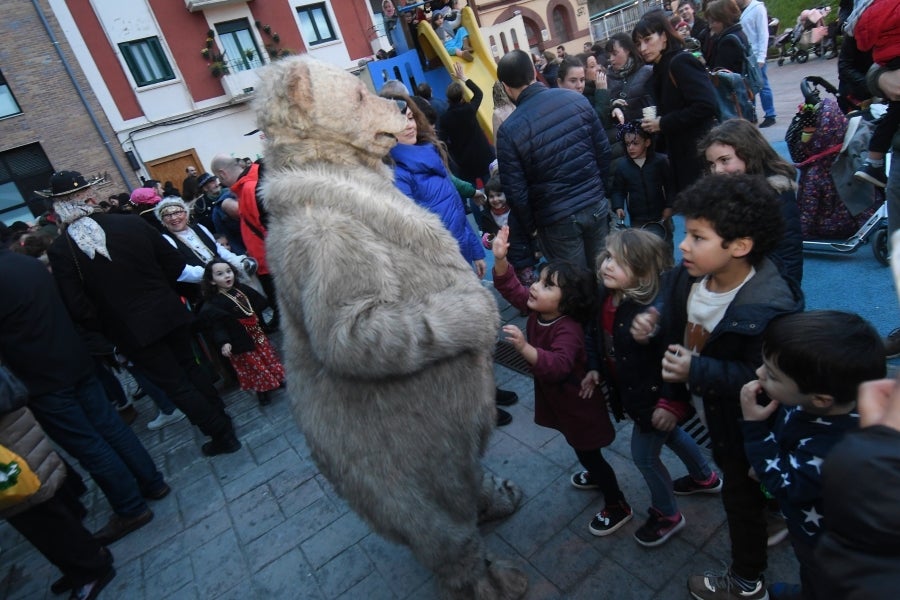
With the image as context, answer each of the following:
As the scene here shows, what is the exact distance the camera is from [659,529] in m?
2.15

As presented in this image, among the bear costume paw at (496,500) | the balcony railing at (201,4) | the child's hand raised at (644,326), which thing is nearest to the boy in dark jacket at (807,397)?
the child's hand raised at (644,326)

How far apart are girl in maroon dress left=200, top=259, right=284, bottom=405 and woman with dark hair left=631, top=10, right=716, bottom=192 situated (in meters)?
3.78

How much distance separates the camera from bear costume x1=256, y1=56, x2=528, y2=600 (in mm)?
1466

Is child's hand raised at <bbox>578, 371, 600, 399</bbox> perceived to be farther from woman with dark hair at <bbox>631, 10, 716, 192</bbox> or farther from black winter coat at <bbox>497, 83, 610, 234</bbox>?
woman with dark hair at <bbox>631, 10, 716, 192</bbox>

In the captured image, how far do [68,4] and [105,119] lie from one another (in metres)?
3.17

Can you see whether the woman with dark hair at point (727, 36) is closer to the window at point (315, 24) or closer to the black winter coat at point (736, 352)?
the black winter coat at point (736, 352)

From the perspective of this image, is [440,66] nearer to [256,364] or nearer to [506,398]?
[256,364]

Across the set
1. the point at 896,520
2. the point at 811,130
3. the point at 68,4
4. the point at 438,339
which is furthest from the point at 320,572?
the point at 68,4

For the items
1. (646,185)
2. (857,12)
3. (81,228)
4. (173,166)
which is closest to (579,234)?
(646,185)

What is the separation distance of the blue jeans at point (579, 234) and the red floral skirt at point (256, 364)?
109 inches

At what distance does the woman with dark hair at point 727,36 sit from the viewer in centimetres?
547

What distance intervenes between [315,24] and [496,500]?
2037cm

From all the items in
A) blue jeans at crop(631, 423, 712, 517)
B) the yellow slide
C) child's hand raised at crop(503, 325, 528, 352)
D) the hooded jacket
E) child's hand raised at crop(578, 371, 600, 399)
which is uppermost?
the yellow slide

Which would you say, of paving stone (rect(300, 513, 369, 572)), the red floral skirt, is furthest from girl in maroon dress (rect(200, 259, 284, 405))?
paving stone (rect(300, 513, 369, 572))
